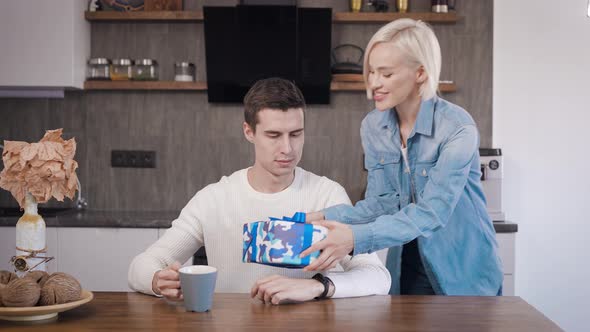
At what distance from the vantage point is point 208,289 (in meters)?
1.50

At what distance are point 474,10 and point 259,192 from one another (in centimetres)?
227

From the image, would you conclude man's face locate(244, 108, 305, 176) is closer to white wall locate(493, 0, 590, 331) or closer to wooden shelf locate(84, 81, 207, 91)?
wooden shelf locate(84, 81, 207, 91)

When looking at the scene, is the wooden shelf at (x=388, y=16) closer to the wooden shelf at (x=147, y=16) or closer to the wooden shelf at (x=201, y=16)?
the wooden shelf at (x=201, y=16)

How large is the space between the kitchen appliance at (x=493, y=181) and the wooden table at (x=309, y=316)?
192 centimetres

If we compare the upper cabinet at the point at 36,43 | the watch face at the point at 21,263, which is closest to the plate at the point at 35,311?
the watch face at the point at 21,263

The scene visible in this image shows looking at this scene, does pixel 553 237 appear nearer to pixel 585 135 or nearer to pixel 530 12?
pixel 585 135

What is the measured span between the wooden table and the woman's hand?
0.7 inches

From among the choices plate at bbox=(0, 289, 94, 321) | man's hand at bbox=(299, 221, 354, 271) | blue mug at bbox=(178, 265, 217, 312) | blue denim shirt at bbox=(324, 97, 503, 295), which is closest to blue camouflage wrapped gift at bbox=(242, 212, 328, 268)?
man's hand at bbox=(299, 221, 354, 271)

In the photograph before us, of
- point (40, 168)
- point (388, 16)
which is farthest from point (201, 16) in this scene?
point (40, 168)

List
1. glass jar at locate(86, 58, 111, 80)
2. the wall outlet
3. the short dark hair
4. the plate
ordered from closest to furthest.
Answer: the plate → the short dark hair → glass jar at locate(86, 58, 111, 80) → the wall outlet

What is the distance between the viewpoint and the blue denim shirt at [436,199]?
1.85 meters

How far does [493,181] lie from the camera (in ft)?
11.7

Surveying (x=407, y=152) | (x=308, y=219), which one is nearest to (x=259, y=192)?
(x=308, y=219)

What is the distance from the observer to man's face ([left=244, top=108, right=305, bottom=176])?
2.04 m
